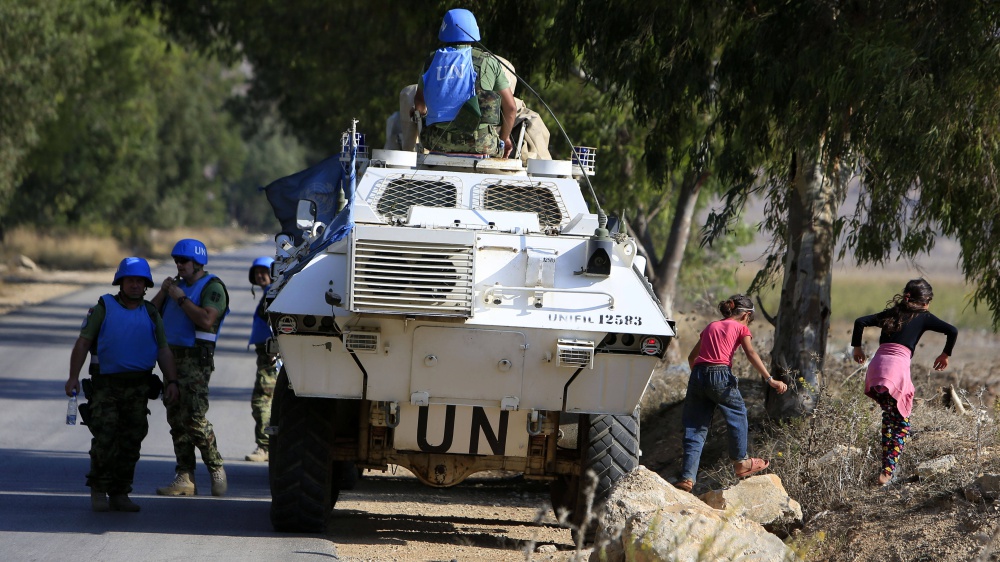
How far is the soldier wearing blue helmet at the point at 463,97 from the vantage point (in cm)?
1020

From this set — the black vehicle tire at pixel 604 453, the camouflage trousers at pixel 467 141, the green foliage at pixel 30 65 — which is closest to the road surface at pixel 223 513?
the black vehicle tire at pixel 604 453

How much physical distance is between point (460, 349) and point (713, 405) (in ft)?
7.80

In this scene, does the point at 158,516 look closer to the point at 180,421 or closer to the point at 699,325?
the point at 180,421

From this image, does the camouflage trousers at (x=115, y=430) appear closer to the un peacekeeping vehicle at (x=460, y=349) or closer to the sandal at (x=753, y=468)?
the un peacekeeping vehicle at (x=460, y=349)

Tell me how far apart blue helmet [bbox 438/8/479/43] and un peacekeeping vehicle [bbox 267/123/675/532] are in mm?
1903

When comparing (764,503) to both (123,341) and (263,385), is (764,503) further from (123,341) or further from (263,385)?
(263,385)

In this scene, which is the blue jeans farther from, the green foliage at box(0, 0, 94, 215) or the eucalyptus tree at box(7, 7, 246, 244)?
the green foliage at box(0, 0, 94, 215)

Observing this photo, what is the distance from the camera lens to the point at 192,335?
10.2 metres

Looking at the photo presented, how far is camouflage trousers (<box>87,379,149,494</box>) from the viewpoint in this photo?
30.7 ft

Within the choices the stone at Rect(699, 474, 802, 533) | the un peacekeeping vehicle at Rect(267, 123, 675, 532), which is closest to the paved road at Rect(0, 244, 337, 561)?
the un peacekeeping vehicle at Rect(267, 123, 675, 532)

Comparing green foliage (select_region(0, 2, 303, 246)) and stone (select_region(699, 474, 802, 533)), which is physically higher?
green foliage (select_region(0, 2, 303, 246))

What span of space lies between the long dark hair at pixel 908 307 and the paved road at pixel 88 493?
13.4ft

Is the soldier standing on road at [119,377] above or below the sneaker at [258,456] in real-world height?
above

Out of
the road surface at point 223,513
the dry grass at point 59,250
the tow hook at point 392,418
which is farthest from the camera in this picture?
the dry grass at point 59,250
